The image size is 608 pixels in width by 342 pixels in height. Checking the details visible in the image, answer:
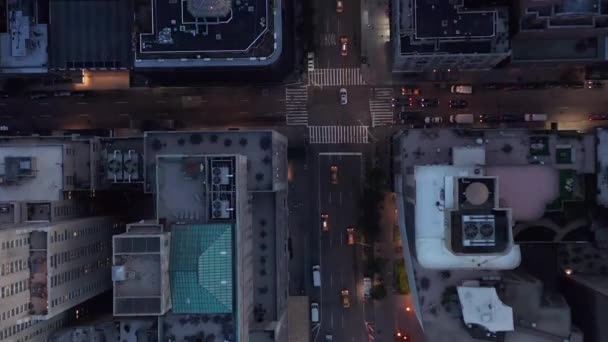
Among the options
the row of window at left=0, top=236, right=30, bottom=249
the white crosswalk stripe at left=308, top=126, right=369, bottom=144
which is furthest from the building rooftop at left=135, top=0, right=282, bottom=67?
the row of window at left=0, top=236, right=30, bottom=249

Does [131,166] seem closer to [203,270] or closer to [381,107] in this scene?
[203,270]

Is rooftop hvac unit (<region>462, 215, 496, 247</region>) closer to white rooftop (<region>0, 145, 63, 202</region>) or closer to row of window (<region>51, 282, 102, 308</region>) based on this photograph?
row of window (<region>51, 282, 102, 308</region>)

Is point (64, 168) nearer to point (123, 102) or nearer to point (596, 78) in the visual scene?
point (123, 102)

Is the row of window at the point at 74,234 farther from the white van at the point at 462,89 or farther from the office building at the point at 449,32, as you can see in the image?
the white van at the point at 462,89

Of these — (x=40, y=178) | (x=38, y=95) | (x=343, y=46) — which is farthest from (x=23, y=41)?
(x=343, y=46)

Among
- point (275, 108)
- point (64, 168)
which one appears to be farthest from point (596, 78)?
point (64, 168)

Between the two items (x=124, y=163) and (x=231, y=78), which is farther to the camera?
(x=231, y=78)

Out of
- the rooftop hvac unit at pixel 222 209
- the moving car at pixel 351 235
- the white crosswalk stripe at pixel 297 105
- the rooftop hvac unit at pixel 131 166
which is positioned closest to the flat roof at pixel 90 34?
the rooftop hvac unit at pixel 131 166
